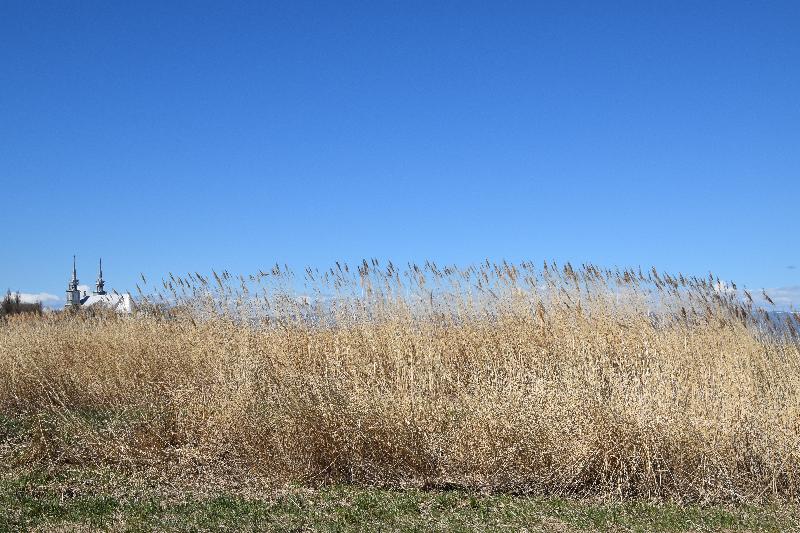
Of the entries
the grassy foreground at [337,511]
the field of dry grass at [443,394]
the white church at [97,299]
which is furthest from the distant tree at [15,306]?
the grassy foreground at [337,511]

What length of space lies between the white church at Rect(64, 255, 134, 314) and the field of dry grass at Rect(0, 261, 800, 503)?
245 cm

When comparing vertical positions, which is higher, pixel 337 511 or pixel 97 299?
pixel 97 299

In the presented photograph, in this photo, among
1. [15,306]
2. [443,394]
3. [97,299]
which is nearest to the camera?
[443,394]

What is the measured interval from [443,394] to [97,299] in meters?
27.3

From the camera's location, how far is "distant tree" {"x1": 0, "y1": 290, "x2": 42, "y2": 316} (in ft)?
80.7

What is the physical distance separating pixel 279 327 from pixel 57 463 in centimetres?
418

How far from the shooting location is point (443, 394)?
7.95 m

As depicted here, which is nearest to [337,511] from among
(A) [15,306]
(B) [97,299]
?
(A) [15,306]

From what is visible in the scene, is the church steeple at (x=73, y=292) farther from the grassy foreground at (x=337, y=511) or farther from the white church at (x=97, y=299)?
the grassy foreground at (x=337, y=511)

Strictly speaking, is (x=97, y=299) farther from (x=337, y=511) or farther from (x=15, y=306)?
(x=337, y=511)

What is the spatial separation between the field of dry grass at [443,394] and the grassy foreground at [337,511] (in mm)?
398

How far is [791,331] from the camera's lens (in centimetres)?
1027

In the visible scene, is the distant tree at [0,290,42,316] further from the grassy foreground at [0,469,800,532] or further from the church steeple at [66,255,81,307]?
the grassy foreground at [0,469,800,532]

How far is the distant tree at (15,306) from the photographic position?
80.7ft
